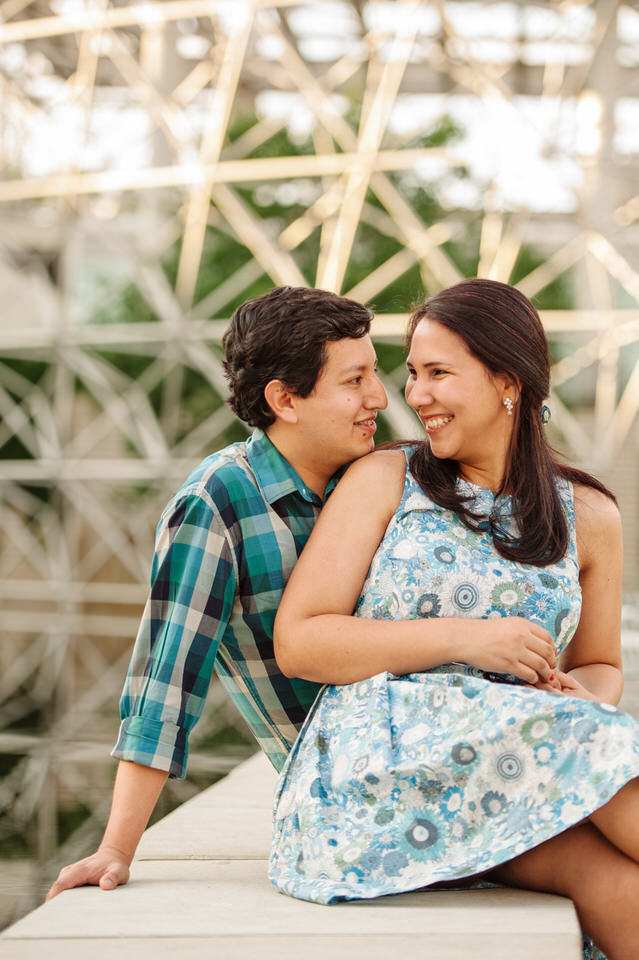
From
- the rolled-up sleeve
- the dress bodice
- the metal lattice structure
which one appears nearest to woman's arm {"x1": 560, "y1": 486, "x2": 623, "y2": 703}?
the dress bodice

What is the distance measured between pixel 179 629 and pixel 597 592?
77cm

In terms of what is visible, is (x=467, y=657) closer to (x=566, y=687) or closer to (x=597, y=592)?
(x=566, y=687)

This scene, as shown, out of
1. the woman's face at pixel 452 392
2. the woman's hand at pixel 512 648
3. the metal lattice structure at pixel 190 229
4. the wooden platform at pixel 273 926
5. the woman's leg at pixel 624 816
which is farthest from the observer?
the metal lattice structure at pixel 190 229

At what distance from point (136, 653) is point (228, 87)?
876 centimetres

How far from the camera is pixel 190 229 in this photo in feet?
33.7

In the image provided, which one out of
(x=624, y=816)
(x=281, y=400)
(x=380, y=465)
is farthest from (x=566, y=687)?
(x=281, y=400)

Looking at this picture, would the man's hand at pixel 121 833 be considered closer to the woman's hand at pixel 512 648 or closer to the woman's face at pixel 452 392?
the woman's hand at pixel 512 648

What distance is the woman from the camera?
A: 5.73ft

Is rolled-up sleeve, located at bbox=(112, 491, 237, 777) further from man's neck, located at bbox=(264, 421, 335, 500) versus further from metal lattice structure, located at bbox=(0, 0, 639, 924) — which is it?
metal lattice structure, located at bbox=(0, 0, 639, 924)

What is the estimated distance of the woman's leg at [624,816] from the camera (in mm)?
1698

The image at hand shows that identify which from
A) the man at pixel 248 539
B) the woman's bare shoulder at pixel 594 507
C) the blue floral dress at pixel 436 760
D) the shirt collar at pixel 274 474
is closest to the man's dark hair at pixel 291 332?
the man at pixel 248 539

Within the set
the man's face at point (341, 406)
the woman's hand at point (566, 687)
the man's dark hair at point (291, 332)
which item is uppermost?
the man's dark hair at point (291, 332)

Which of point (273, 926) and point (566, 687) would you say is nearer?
point (273, 926)

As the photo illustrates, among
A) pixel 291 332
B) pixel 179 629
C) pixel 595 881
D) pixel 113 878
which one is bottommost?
pixel 113 878
